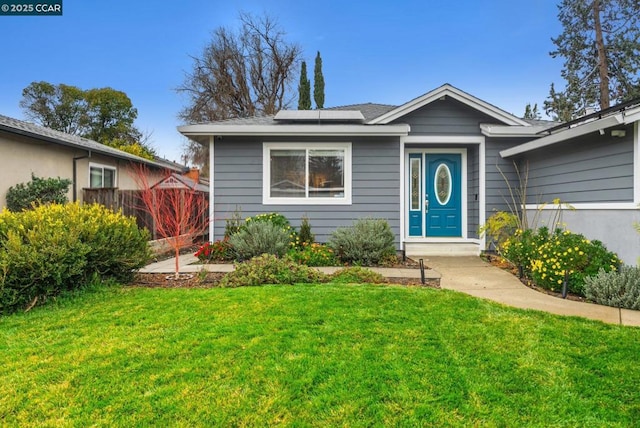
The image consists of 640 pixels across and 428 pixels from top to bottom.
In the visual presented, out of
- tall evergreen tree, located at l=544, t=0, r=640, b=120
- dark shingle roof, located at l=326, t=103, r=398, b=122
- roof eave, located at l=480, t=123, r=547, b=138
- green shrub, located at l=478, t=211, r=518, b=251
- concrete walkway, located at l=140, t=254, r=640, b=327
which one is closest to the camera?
concrete walkway, located at l=140, t=254, r=640, b=327

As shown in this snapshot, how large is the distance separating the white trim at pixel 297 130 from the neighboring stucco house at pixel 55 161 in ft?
12.8

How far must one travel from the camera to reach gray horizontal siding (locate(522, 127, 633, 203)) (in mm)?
5223

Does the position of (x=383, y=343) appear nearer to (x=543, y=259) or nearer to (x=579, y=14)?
(x=543, y=259)

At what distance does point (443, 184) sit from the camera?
8953 mm

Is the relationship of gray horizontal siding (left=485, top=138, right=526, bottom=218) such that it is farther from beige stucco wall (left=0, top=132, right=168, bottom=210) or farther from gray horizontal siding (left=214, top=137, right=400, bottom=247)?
beige stucco wall (left=0, top=132, right=168, bottom=210)

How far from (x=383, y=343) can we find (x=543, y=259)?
3828 millimetres

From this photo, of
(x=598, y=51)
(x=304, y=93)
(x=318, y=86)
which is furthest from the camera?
(x=318, y=86)

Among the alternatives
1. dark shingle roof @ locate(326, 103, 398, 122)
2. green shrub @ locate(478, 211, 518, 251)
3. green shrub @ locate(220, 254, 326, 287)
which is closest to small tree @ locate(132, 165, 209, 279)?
green shrub @ locate(220, 254, 326, 287)

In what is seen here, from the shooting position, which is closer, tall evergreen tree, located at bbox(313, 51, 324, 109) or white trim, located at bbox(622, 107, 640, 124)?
white trim, located at bbox(622, 107, 640, 124)

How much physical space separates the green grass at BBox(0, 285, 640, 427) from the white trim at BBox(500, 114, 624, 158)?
312 cm

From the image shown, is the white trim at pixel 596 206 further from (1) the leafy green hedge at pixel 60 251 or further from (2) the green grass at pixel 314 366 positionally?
(1) the leafy green hedge at pixel 60 251

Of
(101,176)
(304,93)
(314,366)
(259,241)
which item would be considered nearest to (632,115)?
(314,366)

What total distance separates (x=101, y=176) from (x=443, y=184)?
34.8 ft

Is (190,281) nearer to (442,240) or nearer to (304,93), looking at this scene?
(442,240)
